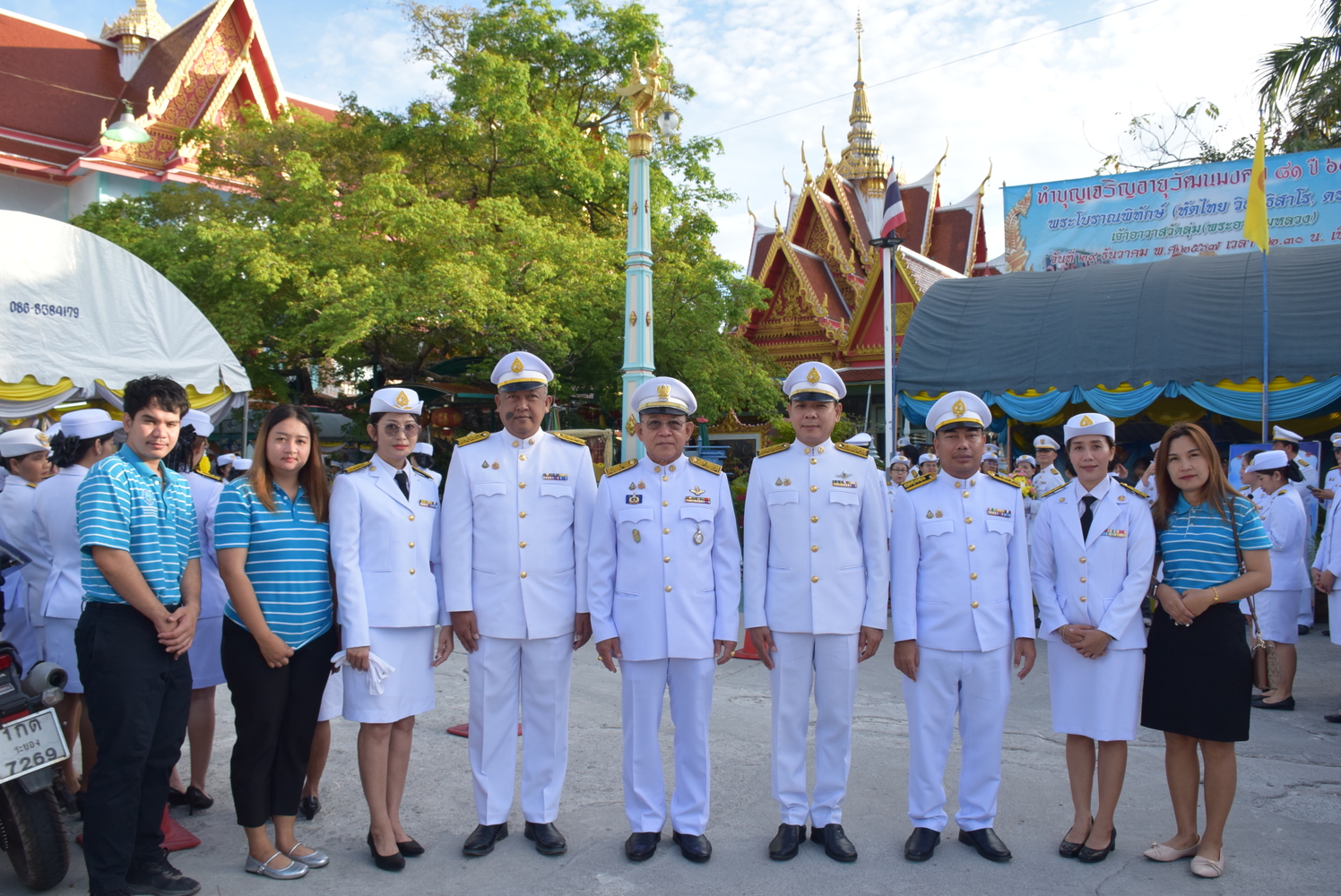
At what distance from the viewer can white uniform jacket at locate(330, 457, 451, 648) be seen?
342 cm

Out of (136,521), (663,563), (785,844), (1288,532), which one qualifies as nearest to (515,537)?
(663,563)

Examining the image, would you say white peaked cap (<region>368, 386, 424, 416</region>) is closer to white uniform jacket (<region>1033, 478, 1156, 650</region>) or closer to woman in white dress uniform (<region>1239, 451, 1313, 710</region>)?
white uniform jacket (<region>1033, 478, 1156, 650</region>)

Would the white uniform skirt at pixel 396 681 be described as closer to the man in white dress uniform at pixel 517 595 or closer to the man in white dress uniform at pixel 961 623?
the man in white dress uniform at pixel 517 595

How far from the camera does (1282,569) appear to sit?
6172 millimetres

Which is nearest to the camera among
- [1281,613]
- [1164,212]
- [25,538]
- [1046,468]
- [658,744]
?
[658,744]

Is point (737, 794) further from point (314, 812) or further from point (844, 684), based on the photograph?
point (314, 812)

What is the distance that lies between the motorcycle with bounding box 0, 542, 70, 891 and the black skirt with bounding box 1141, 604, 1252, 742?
4.17 meters

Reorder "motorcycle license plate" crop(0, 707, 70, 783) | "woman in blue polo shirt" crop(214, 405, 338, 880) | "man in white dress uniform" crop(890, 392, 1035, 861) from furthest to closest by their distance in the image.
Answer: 1. "man in white dress uniform" crop(890, 392, 1035, 861)
2. "woman in blue polo shirt" crop(214, 405, 338, 880)
3. "motorcycle license plate" crop(0, 707, 70, 783)

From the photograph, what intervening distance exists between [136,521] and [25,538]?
1605 millimetres

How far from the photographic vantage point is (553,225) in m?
15.8

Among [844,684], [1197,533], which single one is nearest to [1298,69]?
[1197,533]

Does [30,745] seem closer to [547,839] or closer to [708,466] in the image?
[547,839]

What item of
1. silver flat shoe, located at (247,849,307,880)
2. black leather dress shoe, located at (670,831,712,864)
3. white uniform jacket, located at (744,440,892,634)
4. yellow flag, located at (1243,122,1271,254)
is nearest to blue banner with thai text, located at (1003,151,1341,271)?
yellow flag, located at (1243,122,1271,254)

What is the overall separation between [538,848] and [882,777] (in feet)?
6.03
